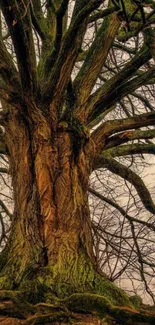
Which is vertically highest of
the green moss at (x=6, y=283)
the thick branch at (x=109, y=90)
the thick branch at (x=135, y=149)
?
the thick branch at (x=109, y=90)

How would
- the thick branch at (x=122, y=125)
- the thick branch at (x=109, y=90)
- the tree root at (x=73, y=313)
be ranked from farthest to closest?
the thick branch at (x=109, y=90) < the thick branch at (x=122, y=125) < the tree root at (x=73, y=313)

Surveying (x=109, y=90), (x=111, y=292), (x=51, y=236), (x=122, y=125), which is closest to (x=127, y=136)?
(x=122, y=125)

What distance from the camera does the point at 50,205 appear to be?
5.22 metres

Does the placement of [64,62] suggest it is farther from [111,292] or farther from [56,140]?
[111,292]

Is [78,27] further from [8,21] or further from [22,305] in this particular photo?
[22,305]

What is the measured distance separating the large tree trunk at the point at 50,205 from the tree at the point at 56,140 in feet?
0.04

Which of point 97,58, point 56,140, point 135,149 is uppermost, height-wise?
point 97,58

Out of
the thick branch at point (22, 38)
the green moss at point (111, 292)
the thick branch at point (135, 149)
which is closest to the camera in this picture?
the thick branch at point (22, 38)

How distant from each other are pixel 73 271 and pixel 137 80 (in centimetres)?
257

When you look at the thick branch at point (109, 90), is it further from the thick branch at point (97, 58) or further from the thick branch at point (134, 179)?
the thick branch at point (134, 179)

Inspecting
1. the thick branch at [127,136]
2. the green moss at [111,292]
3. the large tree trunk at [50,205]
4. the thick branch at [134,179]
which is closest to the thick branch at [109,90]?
the thick branch at [127,136]

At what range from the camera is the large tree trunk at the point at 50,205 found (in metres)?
4.84

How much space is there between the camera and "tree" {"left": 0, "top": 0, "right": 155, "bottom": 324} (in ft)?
15.4

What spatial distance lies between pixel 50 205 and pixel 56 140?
2.71ft
